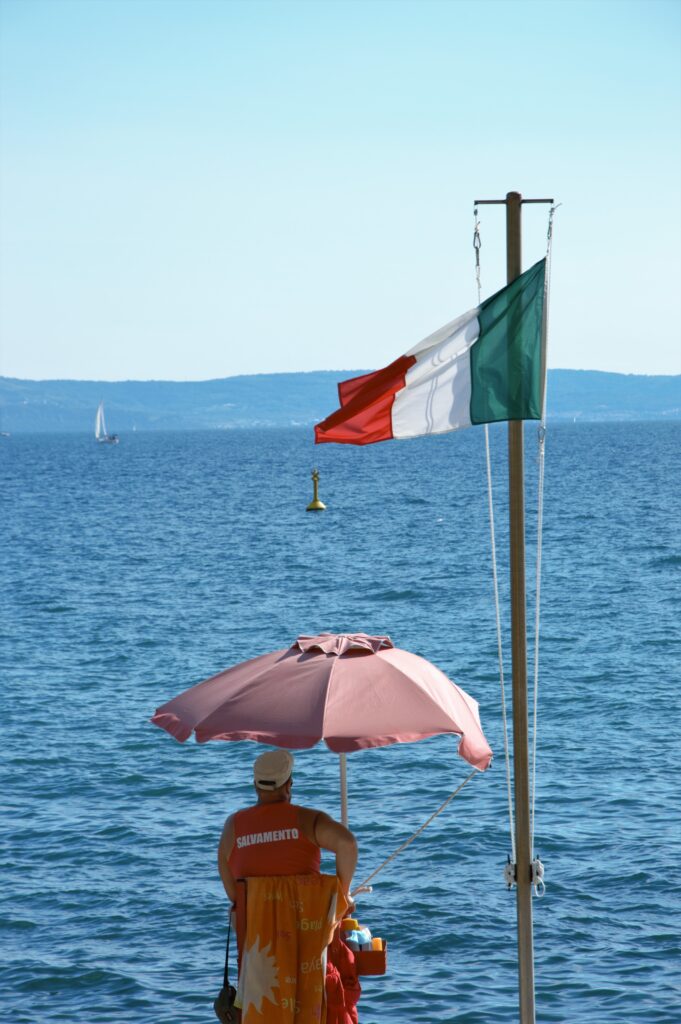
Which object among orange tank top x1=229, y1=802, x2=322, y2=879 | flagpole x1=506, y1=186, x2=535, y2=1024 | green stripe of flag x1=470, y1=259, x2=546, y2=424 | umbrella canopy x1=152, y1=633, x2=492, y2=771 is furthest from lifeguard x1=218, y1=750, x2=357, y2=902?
green stripe of flag x1=470, y1=259, x2=546, y2=424

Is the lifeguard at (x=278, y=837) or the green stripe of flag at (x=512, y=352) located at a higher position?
the green stripe of flag at (x=512, y=352)

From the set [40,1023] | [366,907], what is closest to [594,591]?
[366,907]

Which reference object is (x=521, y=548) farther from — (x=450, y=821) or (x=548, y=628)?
(x=548, y=628)

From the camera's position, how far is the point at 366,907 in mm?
16328

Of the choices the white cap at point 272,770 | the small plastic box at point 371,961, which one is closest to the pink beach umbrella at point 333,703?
the white cap at point 272,770

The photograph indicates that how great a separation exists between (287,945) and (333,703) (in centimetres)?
131

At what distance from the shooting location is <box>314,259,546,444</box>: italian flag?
301 inches

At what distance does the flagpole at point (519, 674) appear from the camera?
755 centimetres

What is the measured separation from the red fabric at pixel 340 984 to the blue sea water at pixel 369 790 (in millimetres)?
6062

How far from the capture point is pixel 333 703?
7.36 metres

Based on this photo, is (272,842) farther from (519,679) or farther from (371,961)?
(519,679)

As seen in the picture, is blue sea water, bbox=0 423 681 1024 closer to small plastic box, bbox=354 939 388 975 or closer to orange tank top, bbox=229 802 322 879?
small plastic box, bbox=354 939 388 975

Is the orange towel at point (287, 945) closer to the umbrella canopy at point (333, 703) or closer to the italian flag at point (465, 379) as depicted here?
the umbrella canopy at point (333, 703)

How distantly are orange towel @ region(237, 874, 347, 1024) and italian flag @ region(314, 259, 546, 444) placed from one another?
252 cm
